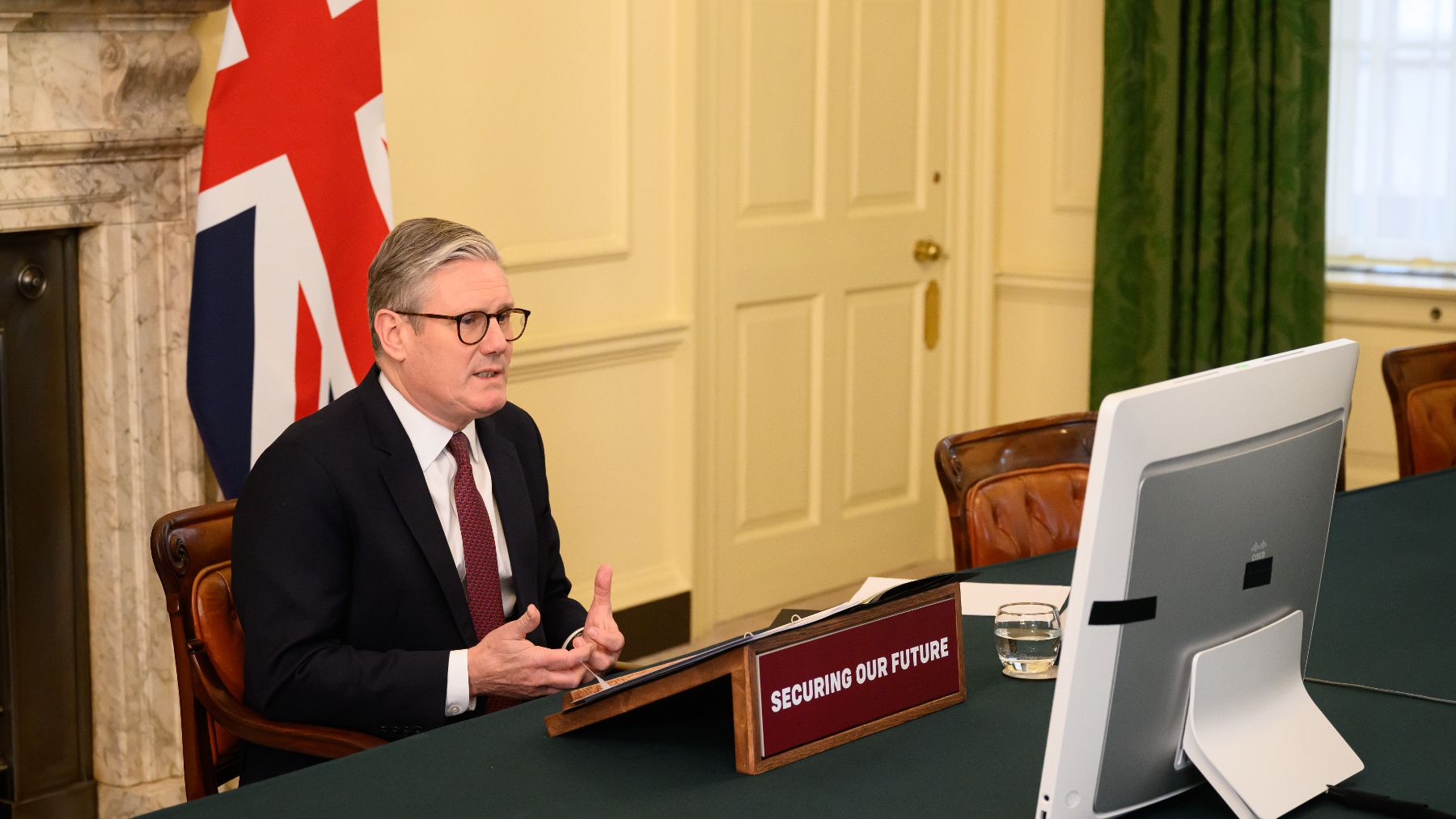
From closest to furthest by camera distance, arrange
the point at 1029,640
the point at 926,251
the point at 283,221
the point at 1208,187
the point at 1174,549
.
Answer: the point at 1174,549
the point at 1029,640
the point at 283,221
the point at 1208,187
the point at 926,251

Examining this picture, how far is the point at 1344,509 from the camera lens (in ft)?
9.00

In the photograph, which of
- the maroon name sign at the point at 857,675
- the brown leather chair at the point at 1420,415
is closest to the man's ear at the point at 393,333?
the maroon name sign at the point at 857,675

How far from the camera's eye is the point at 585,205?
164 inches

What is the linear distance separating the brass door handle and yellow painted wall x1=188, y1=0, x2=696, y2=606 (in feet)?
3.23

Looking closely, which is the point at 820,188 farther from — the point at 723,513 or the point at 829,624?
the point at 829,624

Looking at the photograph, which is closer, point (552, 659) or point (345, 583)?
point (552, 659)

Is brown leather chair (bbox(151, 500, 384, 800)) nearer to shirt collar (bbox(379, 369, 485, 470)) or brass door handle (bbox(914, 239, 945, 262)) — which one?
shirt collar (bbox(379, 369, 485, 470))

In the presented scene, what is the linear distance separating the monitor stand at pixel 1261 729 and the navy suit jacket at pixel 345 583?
0.96 metres

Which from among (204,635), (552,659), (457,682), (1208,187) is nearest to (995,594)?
(552,659)

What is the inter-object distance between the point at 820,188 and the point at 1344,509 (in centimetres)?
232

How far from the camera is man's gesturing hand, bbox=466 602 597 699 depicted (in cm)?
201

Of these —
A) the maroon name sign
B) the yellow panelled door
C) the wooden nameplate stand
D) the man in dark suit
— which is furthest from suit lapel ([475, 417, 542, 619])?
the yellow panelled door

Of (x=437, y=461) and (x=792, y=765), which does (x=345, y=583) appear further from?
(x=792, y=765)

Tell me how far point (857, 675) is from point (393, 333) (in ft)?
2.75
